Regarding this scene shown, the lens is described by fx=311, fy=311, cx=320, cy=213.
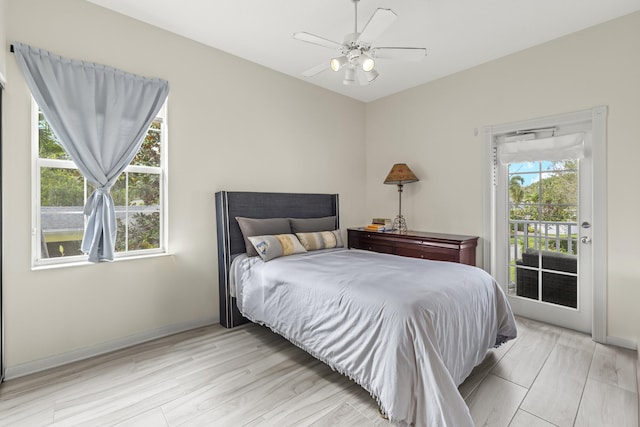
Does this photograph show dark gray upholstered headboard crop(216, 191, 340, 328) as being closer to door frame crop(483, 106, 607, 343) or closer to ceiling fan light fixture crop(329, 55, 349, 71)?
ceiling fan light fixture crop(329, 55, 349, 71)

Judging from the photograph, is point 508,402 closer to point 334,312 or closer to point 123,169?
point 334,312

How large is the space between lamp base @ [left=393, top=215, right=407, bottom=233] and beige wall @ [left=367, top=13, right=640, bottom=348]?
3.7 inches

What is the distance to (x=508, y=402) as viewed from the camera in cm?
192

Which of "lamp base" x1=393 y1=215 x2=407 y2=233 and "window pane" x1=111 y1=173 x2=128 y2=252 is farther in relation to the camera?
"lamp base" x1=393 y1=215 x2=407 y2=233

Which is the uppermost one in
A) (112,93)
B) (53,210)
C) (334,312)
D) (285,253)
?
(112,93)

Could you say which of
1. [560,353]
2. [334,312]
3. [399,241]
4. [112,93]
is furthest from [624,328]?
[112,93]

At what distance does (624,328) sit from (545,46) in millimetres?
2710

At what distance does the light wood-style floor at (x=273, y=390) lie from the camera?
5.92 ft

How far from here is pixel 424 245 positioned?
3.55m

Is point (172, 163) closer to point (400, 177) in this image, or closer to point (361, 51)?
point (361, 51)

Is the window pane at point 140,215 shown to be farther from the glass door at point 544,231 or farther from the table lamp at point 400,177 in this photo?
the glass door at point 544,231

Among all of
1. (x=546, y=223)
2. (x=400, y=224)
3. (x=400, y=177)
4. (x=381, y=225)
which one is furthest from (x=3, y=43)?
(x=546, y=223)

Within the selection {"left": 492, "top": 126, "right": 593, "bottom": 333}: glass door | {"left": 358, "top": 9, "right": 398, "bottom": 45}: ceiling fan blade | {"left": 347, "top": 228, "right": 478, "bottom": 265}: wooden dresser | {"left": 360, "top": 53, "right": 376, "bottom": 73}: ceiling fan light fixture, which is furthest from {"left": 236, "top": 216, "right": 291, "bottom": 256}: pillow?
{"left": 492, "top": 126, "right": 593, "bottom": 333}: glass door

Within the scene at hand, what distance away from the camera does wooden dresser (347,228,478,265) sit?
3344 millimetres
